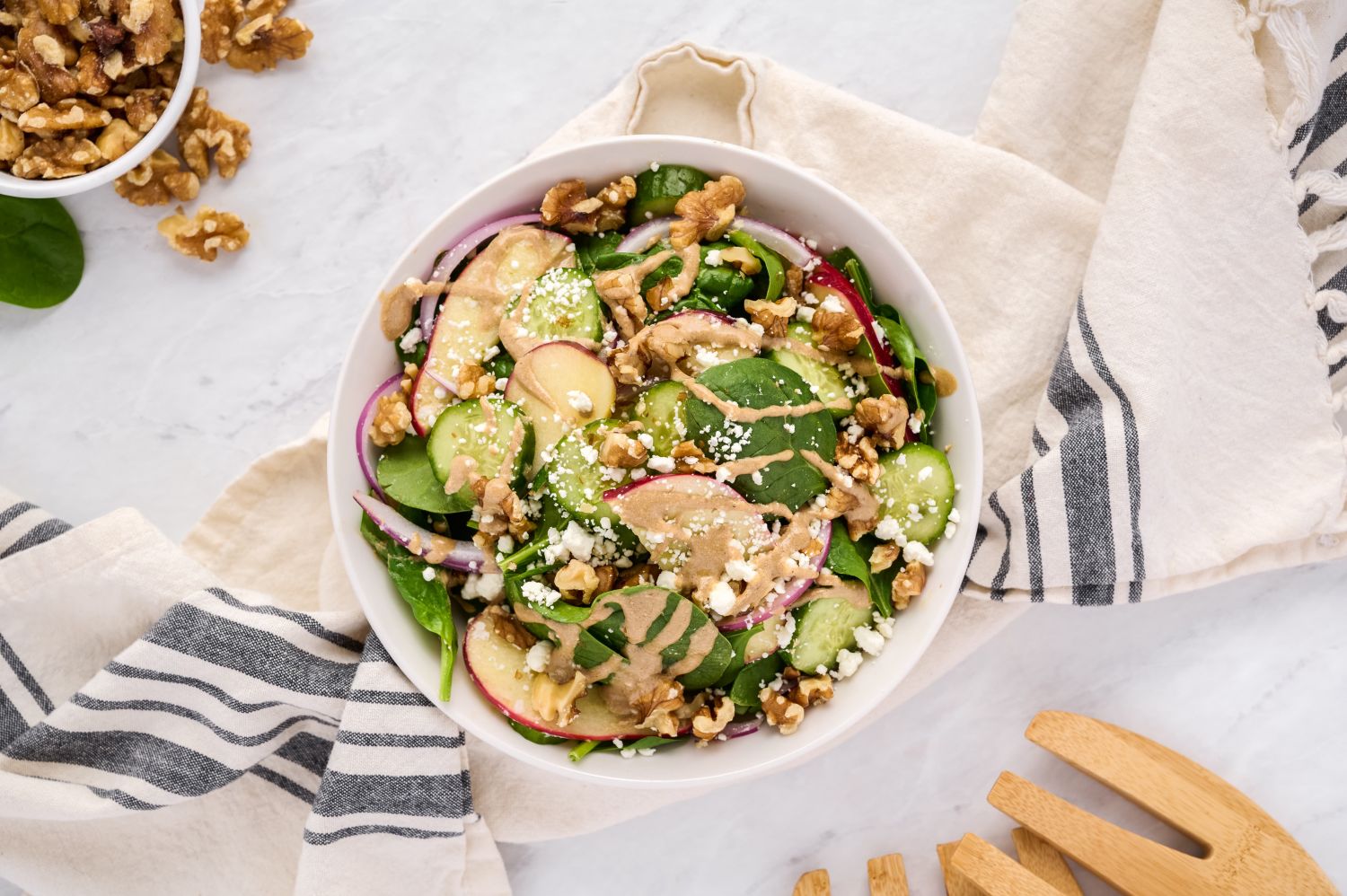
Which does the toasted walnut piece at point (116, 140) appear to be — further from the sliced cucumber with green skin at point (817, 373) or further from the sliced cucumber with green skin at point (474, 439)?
the sliced cucumber with green skin at point (817, 373)

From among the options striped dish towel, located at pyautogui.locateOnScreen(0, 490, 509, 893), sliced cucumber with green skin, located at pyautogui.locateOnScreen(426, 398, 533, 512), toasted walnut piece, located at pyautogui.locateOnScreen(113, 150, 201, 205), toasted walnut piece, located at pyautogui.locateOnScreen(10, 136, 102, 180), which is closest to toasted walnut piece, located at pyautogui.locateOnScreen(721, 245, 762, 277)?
sliced cucumber with green skin, located at pyautogui.locateOnScreen(426, 398, 533, 512)

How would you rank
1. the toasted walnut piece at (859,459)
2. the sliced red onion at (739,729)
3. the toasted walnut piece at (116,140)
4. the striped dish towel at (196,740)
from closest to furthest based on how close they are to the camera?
1. the toasted walnut piece at (859,459)
2. the sliced red onion at (739,729)
3. the striped dish towel at (196,740)
4. the toasted walnut piece at (116,140)

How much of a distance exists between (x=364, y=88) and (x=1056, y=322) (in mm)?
1583

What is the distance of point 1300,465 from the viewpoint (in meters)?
1.99

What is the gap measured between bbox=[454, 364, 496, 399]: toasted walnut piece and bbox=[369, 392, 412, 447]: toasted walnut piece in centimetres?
11

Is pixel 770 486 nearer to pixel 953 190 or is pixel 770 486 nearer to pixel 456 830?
pixel 953 190

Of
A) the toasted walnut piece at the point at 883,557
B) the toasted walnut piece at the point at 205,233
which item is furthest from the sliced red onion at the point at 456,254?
the toasted walnut piece at the point at 883,557

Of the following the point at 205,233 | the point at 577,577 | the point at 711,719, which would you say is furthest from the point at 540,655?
the point at 205,233

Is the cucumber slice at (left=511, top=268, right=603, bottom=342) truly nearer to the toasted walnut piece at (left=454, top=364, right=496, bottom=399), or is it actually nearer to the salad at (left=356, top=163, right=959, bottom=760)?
the salad at (left=356, top=163, right=959, bottom=760)

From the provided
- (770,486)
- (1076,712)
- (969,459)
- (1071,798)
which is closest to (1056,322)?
(969,459)

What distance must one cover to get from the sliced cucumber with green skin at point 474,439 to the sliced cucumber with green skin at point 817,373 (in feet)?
1.53

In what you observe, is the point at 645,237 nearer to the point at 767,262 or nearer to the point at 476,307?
the point at 767,262

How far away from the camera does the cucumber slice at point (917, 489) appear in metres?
1.74

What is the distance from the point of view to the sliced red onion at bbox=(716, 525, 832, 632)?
65.7 inches
